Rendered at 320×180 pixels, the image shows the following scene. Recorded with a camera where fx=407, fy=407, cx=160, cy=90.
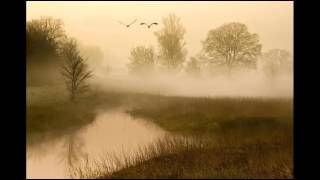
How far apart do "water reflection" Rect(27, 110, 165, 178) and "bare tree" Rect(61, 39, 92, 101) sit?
2.14ft

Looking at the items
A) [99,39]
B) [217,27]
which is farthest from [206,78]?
[99,39]

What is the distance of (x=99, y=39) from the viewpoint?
782 centimetres

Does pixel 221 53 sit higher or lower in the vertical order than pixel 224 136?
higher

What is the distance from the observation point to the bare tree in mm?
7512

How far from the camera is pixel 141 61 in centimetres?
780

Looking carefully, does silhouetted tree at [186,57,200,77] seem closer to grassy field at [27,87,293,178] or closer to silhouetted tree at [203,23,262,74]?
silhouetted tree at [203,23,262,74]

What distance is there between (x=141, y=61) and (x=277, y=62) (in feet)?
8.48

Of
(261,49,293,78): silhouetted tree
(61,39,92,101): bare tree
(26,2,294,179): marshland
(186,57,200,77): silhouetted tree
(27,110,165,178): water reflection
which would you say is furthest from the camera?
(186,57,200,77): silhouetted tree

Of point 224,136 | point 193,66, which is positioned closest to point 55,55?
point 193,66

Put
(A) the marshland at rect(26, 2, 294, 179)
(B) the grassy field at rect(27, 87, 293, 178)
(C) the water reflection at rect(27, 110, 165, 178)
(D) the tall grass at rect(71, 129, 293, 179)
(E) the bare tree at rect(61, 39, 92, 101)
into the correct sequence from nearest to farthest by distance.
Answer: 1. (D) the tall grass at rect(71, 129, 293, 179)
2. (B) the grassy field at rect(27, 87, 293, 178)
3. (C) the water reflection at rect(27, 110, 165, 178)
4. (A) the marshland at rect(26, 2, 294, 179)
5. (E) the bare tree at rect(61, 39, 92, 101)

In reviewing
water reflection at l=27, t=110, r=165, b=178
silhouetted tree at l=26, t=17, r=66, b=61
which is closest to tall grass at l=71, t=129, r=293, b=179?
water reflection at l=27, t=110, r=165, b=178

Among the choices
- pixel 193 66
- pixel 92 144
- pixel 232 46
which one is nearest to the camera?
pixel 92 144

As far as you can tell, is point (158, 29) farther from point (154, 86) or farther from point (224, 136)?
point (224, 136)

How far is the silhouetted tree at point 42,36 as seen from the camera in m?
7.33
